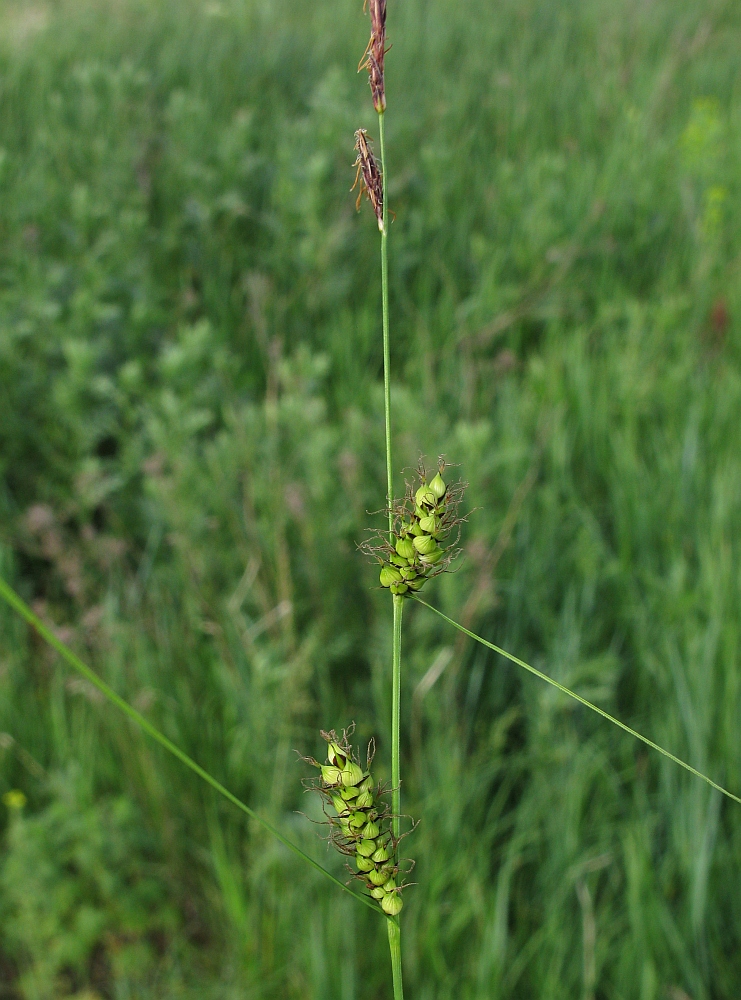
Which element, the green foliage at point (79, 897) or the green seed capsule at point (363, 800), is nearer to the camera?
the green seed capsule at point (363, 800)

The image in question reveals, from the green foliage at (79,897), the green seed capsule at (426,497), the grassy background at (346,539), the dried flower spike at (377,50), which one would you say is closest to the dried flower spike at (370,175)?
the dried flower spike at (377,50)

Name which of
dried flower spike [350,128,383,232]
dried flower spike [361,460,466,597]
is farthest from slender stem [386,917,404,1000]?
dried flower spike [350,128,383,232]

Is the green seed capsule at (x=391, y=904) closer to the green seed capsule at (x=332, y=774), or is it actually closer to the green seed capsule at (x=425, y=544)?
the green seed capsule at (x=332, y=774)

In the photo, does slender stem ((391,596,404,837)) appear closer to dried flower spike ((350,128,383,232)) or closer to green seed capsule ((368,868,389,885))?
green seed capsule ((368,868,389,885))

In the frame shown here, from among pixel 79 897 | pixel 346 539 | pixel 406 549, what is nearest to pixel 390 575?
pixel 406 549

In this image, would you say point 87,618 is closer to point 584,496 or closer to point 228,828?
point 228,828

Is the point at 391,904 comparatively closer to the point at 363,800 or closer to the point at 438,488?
the point at 363,800

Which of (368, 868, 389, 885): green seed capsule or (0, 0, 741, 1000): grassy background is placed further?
(0, 0, 741, 1000): grassy background
